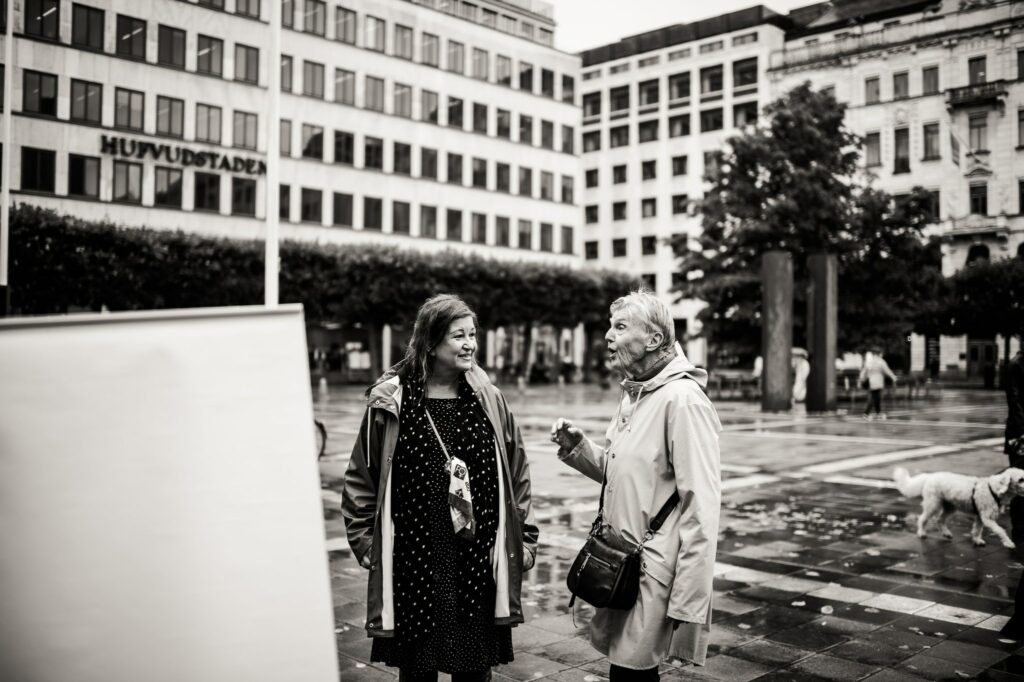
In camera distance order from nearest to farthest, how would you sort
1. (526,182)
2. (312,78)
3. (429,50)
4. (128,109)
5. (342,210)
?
(128,109) < (312,78) < (342,210) < (429,50) < (526,182)

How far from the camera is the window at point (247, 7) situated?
32.6 meters

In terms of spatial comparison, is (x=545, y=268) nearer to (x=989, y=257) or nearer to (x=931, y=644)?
(x=989, y=257)

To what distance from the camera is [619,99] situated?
3027 inches

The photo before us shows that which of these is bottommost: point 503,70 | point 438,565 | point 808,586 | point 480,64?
point 808,586

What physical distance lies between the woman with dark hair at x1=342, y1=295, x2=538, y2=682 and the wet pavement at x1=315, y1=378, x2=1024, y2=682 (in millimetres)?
1512

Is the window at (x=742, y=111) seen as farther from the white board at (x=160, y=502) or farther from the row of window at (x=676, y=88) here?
the white board at (x=160, y=502)

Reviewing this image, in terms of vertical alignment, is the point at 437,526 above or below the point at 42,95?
below

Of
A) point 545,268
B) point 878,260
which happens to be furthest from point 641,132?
point 878,260

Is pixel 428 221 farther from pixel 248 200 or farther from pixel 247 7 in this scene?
pixel 247 7

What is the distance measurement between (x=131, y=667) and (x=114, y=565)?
20 cm

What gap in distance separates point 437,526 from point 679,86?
A: 75.0 m

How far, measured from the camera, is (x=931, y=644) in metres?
5.05

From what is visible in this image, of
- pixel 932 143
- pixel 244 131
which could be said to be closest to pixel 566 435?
pixel 932 143

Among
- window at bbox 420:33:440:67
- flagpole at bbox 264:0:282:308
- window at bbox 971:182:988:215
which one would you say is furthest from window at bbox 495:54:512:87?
flagpole at bbox 264:0:282:308
